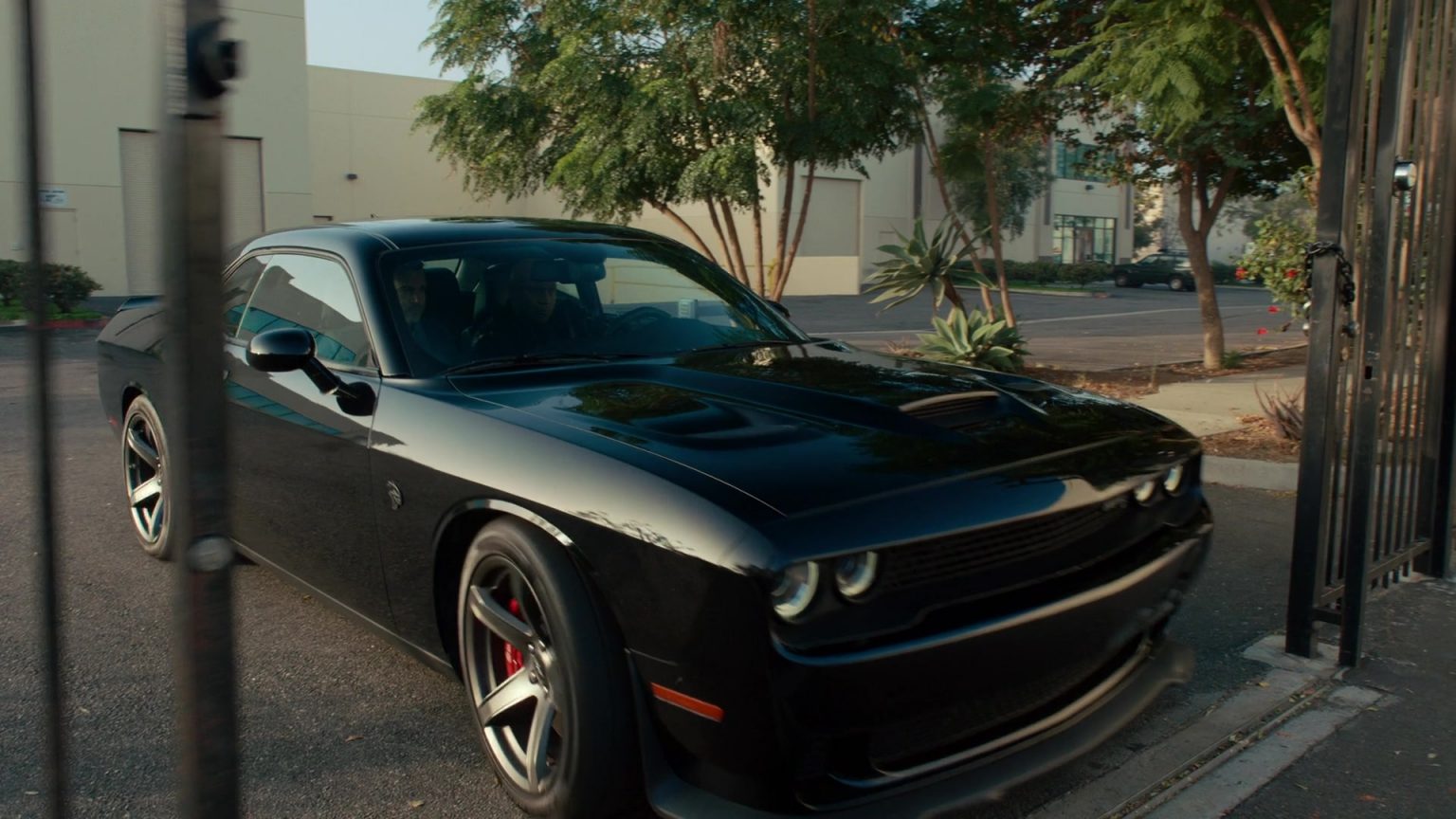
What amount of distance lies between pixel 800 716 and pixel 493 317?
6.41 feet

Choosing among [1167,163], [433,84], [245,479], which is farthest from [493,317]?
[433,84]

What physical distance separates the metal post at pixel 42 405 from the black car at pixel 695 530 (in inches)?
31.3

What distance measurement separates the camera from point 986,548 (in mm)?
2688

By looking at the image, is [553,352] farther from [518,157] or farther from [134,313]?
[518,157]

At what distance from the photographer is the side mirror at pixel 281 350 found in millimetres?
3514

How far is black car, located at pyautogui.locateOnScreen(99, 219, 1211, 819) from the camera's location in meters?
2.46

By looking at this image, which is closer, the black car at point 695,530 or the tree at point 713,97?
the black car at point 695,530

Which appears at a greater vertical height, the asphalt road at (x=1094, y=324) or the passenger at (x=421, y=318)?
the passenger at (x=421, y=318)

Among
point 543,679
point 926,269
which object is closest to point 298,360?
point 543,679

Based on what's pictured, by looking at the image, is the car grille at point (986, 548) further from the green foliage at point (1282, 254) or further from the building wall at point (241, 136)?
the green foliage at point (1282, 254)

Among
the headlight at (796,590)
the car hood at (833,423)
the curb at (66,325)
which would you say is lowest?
the curb at (66,325)

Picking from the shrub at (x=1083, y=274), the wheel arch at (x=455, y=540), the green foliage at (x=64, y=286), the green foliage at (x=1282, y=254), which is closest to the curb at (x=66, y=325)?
the green foliage at (x=64, y=286)

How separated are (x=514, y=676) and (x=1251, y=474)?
5.67 meters

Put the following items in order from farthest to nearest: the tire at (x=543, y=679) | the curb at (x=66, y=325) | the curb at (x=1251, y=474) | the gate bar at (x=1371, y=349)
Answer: the curb at (x=66, y=325)
the curb at (x=1251, y=474)
the gate bar at (x=1371, y=349)
the tire at (x=543, y=679)
